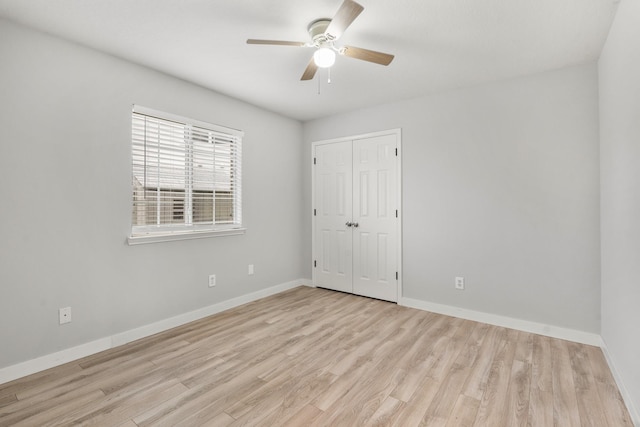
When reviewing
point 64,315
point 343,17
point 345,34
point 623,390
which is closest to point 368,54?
point 345,34

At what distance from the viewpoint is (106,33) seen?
7.43ft

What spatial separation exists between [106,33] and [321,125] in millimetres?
2715

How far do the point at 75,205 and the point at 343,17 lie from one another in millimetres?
2411

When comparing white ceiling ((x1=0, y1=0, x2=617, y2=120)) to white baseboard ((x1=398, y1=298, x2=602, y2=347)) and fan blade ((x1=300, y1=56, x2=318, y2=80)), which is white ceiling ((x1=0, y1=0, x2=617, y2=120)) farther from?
white baseboard ((x1=398, y1=298, x2=602, y2=347))

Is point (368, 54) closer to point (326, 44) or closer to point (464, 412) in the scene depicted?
point (326, 44)

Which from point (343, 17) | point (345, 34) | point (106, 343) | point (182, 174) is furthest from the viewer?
point (182, 174)

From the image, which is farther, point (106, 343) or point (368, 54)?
point (106, 343)

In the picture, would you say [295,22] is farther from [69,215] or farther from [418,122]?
[69,215]

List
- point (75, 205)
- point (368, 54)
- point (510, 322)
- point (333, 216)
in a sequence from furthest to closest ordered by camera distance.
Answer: point (333, 216), point (510, 322), point (75, 205), point (368, 54)

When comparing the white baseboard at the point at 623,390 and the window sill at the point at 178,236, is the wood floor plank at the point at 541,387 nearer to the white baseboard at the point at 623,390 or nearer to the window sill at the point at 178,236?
the white baseboard at the point at 623,390

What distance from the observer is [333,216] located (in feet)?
14.3

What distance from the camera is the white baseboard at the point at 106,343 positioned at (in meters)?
2.13

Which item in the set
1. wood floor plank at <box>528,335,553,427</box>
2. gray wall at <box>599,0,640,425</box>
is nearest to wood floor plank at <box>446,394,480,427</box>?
wood floor plank at <box>528,335,553,427</box>

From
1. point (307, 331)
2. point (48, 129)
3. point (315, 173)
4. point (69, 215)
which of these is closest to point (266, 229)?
point (315, 173)
